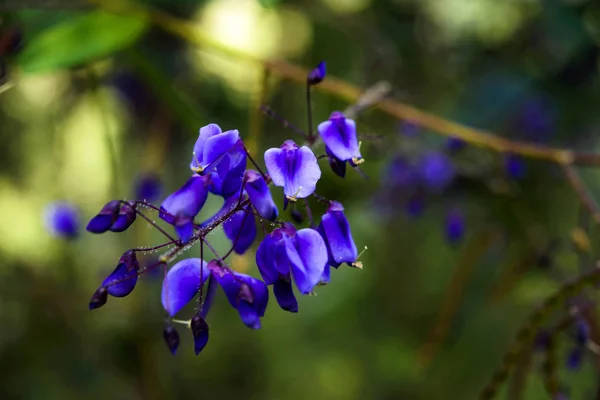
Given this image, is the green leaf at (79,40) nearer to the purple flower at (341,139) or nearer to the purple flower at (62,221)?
the purple flower at (62,221)

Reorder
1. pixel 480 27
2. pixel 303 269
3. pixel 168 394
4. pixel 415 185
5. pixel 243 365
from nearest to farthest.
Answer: pixel 303 269
pixel 415 185
pixel 480 27
pixel 168 394
pixel 243 365

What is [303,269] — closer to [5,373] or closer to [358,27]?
[358,27]

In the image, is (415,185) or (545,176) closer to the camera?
(415,185)

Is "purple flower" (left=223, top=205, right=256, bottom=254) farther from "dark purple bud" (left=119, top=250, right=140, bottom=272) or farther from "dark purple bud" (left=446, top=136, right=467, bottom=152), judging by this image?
"dark purple bud" (left=446, top=136, right=467, bottom=152)

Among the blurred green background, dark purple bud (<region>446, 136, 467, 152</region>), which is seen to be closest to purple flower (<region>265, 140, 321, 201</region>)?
the blurred green background

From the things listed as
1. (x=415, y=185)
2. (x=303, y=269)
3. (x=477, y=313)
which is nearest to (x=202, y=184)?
(x=303, y=269)

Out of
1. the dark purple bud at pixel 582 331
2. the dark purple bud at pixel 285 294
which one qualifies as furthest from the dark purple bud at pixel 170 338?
the dark purple bud at pixel 582 331

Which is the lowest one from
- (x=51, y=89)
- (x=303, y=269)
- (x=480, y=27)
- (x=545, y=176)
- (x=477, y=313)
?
(x=477, y=313)

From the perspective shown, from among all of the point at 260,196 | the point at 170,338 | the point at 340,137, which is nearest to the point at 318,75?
the point at 340,137
